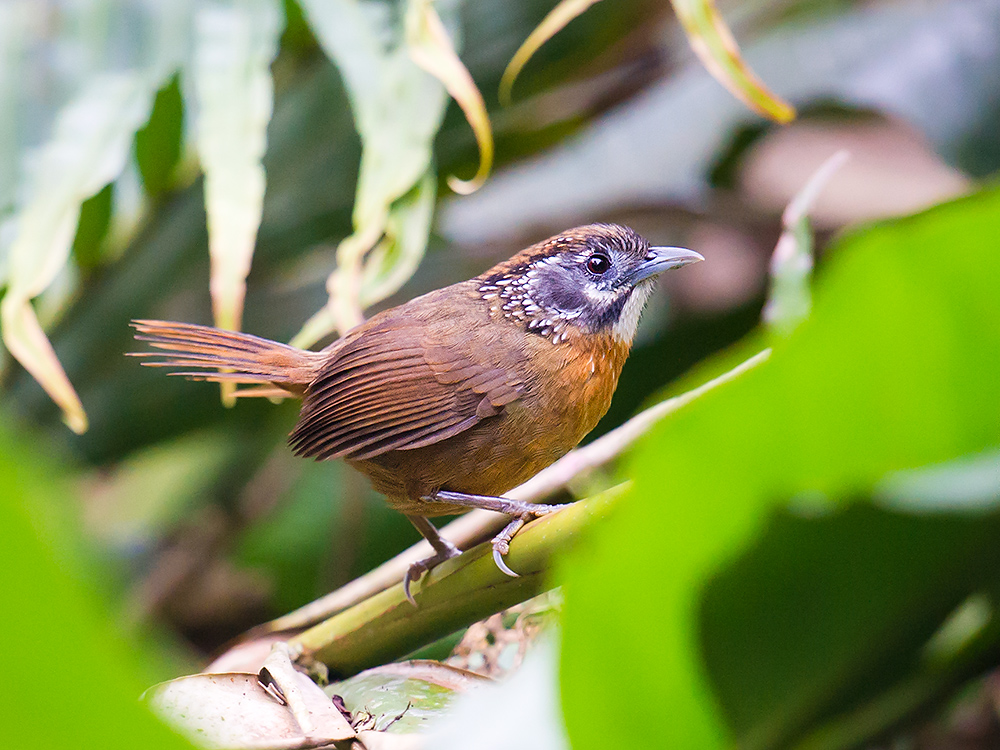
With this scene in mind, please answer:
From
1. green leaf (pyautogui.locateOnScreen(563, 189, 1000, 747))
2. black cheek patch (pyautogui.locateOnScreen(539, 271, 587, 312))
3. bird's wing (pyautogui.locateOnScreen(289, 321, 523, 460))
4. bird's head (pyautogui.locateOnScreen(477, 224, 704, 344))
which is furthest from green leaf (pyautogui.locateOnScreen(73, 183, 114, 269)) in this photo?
green leaf (pyautogui.locateOnScreen(563, 189, 1000, 747))

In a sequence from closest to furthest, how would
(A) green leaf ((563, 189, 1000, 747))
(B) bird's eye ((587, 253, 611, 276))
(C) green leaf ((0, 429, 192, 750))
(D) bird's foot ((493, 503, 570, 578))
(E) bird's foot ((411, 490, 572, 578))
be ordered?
1. (C) green leaf ((0, 429, 192, 750))
2. (A) green leaf ((563, 189, 1000, 747))
3. (D) bird's foot ((493, 503, 570, 578))
4. (E) bird's foot ((411, 490, 572, 578))
5. (B) bird's eye ((587, 253, 611, 276))

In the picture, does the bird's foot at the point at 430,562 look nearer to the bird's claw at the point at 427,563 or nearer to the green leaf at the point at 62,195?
the bird's claw at the point at 427,563

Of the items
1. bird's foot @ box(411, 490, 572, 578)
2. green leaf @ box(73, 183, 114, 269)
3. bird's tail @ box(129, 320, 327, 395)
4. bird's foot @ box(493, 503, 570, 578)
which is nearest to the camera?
bird's foot @ box(493, 503, 570, 578)

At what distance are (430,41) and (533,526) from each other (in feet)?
4.26

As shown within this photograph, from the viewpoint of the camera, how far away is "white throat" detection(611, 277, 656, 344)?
7.88 ft

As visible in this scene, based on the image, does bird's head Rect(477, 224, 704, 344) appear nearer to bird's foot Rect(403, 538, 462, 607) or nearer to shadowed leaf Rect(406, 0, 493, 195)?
shadowed leaf Rect(406, 0, 493, 195)

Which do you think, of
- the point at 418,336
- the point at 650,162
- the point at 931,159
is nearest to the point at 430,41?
the point at 418,336

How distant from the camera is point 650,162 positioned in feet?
11.5

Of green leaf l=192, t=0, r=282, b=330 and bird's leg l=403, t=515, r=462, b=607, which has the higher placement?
green leaf l=192, t=0, r=282, b=330

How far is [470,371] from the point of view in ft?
7.08

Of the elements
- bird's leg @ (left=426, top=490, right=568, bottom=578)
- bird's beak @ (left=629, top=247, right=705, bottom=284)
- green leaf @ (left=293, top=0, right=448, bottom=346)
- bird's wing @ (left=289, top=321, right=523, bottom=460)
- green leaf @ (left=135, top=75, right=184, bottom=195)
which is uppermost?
green leaf @ (left=135, top=75, right=184, bottom=195)

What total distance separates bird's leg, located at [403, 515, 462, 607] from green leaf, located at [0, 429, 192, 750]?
3.80ft

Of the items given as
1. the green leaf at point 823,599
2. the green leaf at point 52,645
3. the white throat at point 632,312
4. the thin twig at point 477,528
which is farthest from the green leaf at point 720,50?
the green leaf at point 52,645

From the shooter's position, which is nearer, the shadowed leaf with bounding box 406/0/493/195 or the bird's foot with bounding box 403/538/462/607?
the bird's foot with bounding box 403/538/462/607
